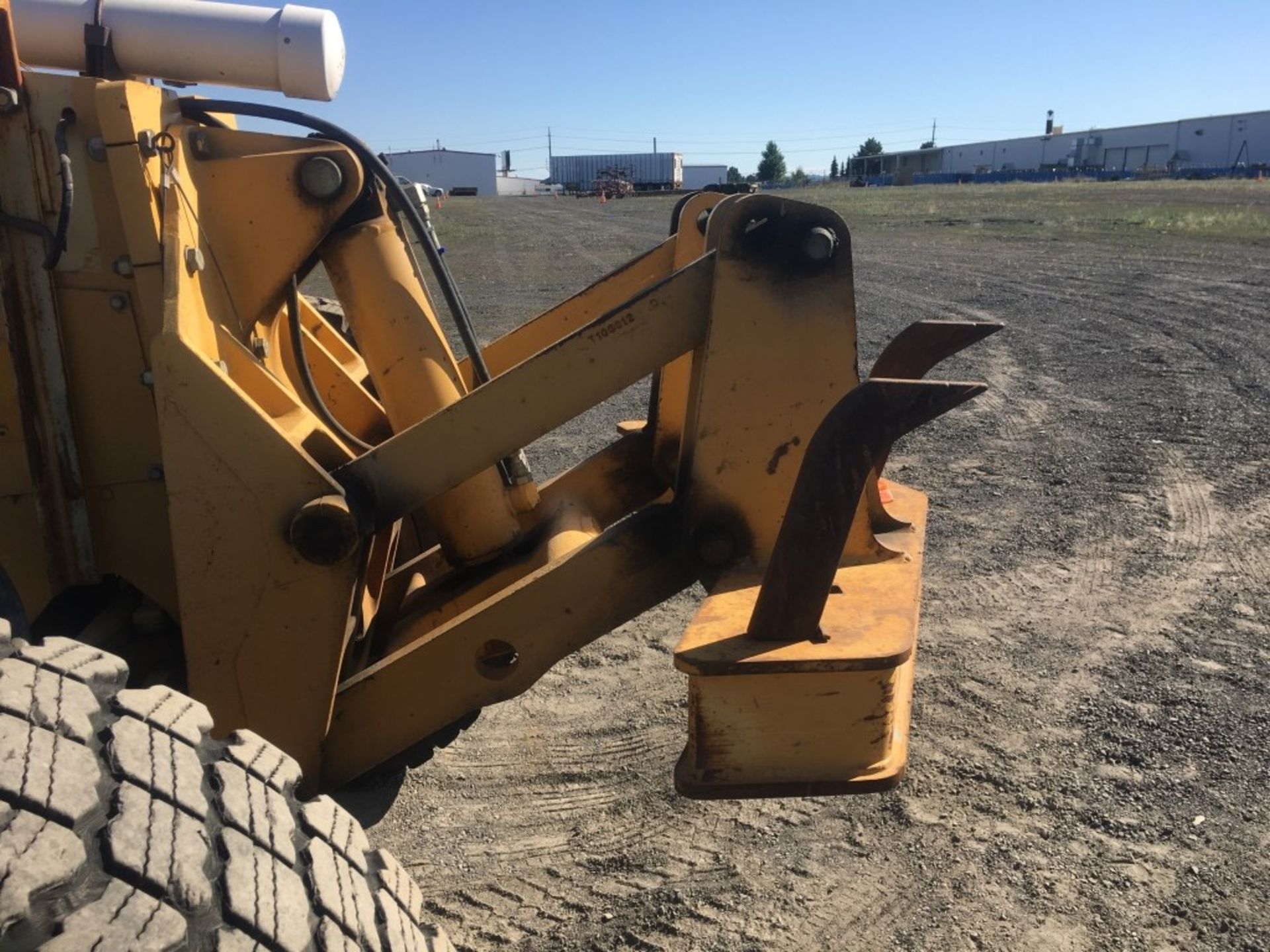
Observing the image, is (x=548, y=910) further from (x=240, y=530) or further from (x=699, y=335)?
(x=699, y=335)

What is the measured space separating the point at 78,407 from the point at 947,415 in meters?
6.46

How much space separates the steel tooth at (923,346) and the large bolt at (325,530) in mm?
1288

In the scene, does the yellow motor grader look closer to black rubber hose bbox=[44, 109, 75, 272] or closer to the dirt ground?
black rubber hose bbox=[44, 109, 75, 272]

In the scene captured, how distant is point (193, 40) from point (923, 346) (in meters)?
1.90

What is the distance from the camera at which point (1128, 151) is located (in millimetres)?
81062

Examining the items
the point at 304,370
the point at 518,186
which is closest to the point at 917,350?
the point at 304,370

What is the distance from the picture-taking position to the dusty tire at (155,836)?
148cm

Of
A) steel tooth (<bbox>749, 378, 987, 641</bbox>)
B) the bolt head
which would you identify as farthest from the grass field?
the bolt head

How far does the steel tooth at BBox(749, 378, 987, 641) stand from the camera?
207 cm

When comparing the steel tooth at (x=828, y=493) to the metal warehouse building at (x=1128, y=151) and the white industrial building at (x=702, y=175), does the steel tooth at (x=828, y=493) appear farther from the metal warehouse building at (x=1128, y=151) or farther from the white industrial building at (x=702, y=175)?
the white industrial building at (x=702, y=175)

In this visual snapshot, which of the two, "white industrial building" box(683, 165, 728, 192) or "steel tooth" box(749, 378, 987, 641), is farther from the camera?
"white industrial building" box(683, 165, 728, 192)

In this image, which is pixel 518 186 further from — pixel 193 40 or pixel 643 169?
pixel 193 40

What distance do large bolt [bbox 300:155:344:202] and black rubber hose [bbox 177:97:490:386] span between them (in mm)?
197

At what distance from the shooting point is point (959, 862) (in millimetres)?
3018
